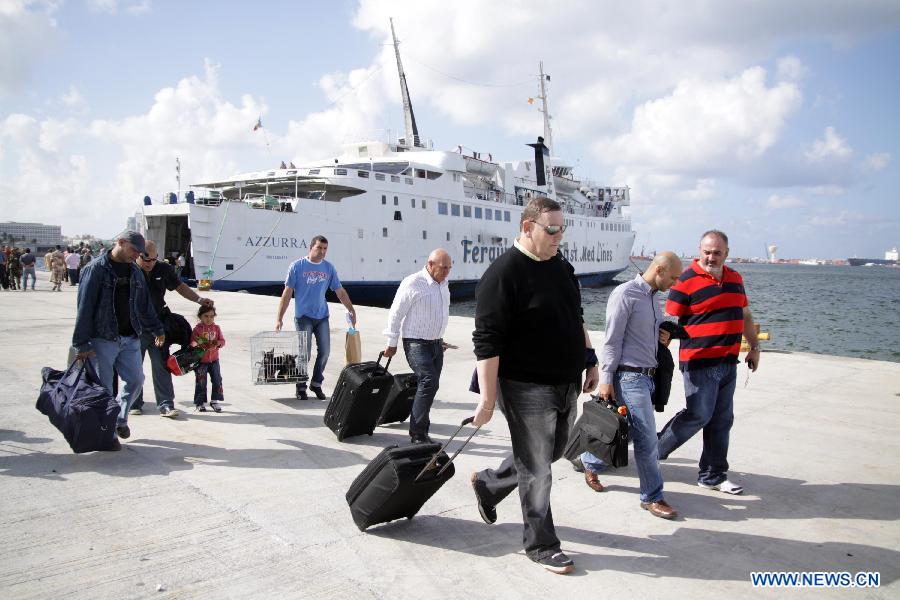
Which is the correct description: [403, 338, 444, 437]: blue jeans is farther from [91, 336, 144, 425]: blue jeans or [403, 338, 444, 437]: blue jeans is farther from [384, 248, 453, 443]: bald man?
[91, 336, 144, 425]: blue jeans

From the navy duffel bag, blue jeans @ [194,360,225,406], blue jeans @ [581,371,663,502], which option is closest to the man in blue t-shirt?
blue jeans @ [194,360,225,406]

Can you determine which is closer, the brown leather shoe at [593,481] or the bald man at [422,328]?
the brown leather shoe at [593,481]

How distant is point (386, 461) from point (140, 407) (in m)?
3.48

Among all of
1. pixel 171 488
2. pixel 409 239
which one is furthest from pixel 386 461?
pixel 409 239

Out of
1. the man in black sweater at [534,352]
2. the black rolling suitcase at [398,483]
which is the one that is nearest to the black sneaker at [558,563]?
the man in black sweater at [534,352]

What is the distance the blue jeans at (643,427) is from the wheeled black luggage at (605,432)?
0.31ft

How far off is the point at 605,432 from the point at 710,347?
101cm

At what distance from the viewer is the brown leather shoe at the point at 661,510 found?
3506mm

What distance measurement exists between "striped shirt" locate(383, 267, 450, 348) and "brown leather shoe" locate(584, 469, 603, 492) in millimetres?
1533

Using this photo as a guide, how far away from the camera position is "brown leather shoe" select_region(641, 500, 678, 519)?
3.51 meters

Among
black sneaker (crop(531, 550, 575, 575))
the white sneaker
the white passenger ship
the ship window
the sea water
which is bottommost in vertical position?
the sea water

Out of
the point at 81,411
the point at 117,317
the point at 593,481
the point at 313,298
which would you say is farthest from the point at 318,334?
the point at 593,481

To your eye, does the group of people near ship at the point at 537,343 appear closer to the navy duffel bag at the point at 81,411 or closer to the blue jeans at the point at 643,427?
the blue jeans at the point at 643,427

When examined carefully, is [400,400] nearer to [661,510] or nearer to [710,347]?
[661,510]
